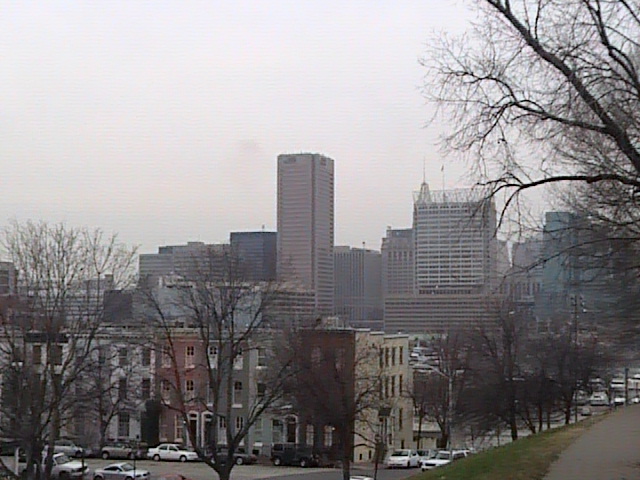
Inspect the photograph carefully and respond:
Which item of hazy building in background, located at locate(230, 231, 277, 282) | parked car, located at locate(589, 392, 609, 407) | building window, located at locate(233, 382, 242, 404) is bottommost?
parked car, located at locate(589, 392, 609, 407)

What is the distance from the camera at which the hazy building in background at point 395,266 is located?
81562 mm

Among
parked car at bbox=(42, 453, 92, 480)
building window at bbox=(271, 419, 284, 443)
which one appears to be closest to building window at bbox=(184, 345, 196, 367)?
building window at bbox=(271, 419, 284, 443)

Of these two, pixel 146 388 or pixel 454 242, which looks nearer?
pixel 454 242

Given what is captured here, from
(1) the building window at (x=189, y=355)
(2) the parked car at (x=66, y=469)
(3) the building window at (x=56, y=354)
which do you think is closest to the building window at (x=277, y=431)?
(1) the building window at (x=189, y=355)

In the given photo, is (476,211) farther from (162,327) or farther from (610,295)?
(162,327)

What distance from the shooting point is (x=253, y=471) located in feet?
159

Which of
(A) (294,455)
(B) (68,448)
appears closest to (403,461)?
(A) (294,455)

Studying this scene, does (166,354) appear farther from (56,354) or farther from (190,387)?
(190,387)

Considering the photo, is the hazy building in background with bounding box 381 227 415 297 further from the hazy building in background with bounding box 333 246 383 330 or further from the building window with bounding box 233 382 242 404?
the building window with bounding box 233 382 242 404

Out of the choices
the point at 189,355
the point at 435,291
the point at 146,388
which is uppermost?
the point at 435,291

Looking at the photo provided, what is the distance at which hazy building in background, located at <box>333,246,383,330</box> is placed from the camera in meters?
79.2

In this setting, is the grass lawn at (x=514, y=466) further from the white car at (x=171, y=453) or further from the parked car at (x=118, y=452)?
the parked car at (x=118, y=452)

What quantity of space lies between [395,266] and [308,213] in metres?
9.39

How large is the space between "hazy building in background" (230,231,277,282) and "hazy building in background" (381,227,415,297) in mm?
11293
